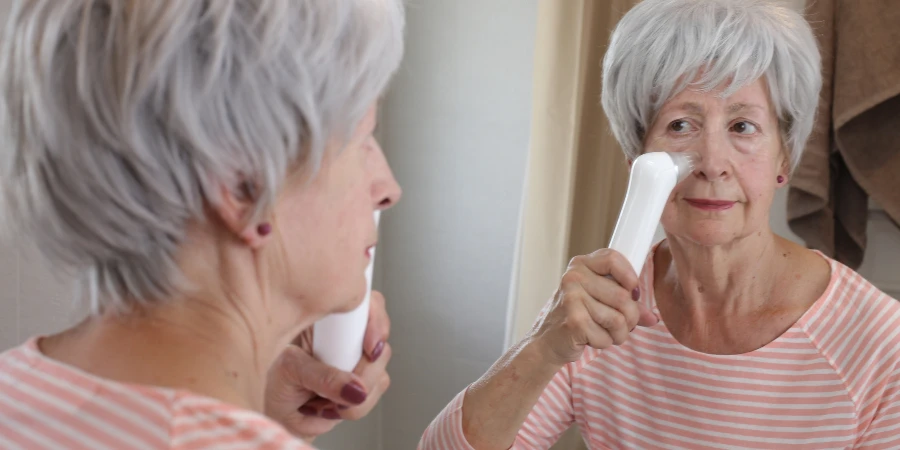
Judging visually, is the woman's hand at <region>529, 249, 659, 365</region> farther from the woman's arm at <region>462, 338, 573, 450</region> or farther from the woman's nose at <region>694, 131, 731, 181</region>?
the woman's nose at <region>694, 131, 731, 181</region>

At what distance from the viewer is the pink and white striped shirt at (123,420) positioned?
570 millimetres

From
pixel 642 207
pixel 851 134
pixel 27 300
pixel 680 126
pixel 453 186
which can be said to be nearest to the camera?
pixel 642 207

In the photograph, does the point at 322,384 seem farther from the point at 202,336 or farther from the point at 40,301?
the point at 40,301

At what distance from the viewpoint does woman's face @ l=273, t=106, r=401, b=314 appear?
71cm

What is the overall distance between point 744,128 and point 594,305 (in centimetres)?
38

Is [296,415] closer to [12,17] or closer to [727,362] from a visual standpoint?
[12,17]

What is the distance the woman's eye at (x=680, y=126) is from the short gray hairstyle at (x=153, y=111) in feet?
2.28

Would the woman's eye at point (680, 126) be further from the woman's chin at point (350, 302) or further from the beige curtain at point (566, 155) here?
the woman's chin at point (350, 302)

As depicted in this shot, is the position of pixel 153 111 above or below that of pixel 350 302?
above

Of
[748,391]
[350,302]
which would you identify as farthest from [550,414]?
[350,302]

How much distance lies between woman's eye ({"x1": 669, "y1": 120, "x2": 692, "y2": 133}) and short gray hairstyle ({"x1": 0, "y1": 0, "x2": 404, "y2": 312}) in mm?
696

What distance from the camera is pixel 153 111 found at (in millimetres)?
619

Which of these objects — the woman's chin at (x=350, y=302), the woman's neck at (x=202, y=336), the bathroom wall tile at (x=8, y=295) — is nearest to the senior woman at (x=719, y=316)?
the woman's chin at (x=350, y=302)

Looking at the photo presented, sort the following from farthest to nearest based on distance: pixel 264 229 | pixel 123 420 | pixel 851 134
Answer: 1. pixel 851 134
2. pixel 264 229
3. pixel 123 420
